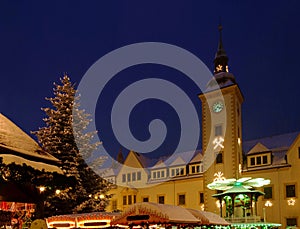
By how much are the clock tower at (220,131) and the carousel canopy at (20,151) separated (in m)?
30.8

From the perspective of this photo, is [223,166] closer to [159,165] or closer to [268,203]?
[268,203]

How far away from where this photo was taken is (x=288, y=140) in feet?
140

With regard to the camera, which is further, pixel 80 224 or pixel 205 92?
pixel 205 92

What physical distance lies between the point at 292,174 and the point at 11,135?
105 ft

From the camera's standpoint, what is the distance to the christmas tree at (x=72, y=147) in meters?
25.3

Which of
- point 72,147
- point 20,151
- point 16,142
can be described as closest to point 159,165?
point 72,147

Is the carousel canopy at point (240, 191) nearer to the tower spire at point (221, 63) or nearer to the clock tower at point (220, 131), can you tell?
the clock tower at point (220, 131)

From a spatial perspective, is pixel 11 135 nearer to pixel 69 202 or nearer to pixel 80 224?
pixel 80 224

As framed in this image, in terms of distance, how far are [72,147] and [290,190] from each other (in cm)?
2114

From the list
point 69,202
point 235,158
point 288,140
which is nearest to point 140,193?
point 235,158

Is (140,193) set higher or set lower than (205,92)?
lower

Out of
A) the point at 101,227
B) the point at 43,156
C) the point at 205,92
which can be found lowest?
the point at 101,227

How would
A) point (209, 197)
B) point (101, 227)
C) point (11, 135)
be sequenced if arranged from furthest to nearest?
point (209, 197) < point (101, 227) < point (11, 135)

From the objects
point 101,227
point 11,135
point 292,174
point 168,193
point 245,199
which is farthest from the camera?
point 168,193
